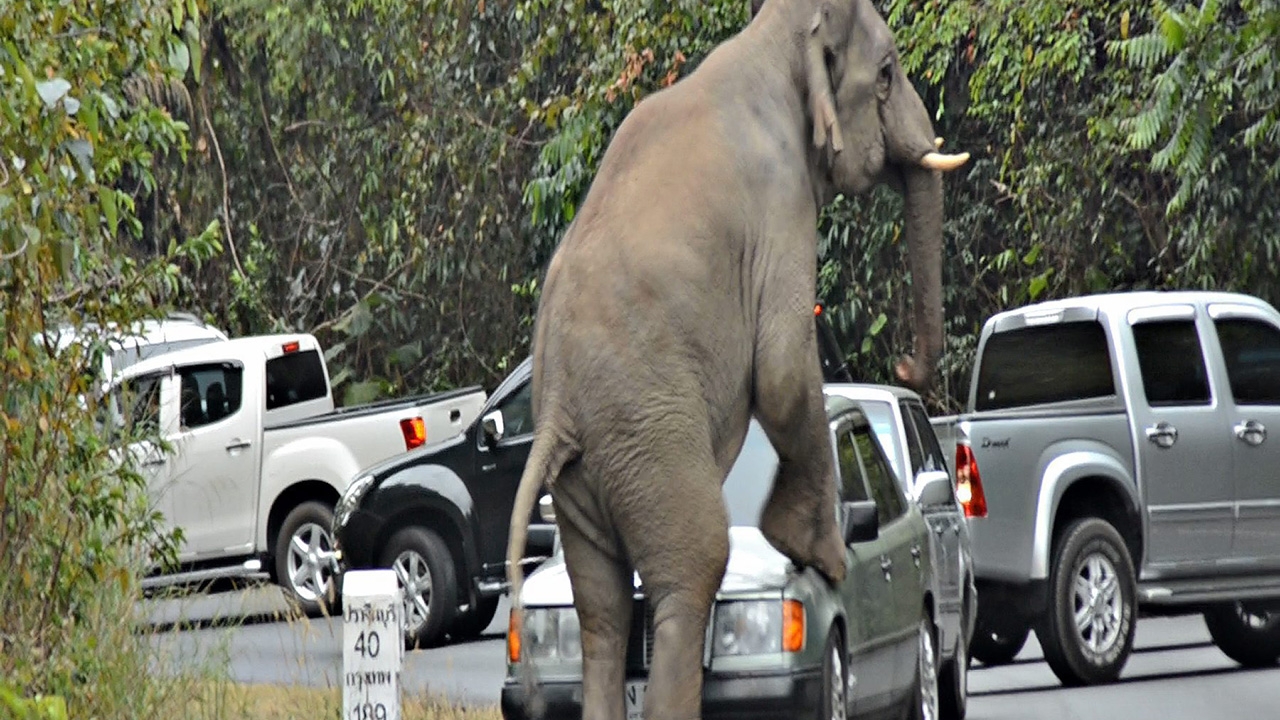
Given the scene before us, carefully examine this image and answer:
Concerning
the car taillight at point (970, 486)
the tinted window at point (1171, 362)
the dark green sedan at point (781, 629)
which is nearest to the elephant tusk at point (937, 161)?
the dark green sedan at point (781, 629)

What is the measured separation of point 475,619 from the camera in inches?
722

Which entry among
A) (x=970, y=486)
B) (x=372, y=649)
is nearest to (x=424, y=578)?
(x=970, y=486)

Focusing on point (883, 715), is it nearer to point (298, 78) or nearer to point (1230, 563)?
point (1230, 563)

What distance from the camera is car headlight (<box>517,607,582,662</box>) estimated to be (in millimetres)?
10383

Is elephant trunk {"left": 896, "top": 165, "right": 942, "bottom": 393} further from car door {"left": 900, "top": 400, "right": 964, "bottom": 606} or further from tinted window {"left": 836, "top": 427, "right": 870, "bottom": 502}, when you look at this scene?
car door {"left": 900, "top": 400, "right": 964, "bottom": 606}

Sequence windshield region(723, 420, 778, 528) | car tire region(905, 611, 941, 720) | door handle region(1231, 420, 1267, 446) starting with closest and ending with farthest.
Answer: windshield region(723, 420, 778, 528) < car tire region(905, 611, 941, 720) < door handle region(1231, 420, 1267, 446)

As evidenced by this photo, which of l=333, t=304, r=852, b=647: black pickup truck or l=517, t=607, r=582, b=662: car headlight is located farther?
l=333, t=304, r=852, b=647: black pickup truck

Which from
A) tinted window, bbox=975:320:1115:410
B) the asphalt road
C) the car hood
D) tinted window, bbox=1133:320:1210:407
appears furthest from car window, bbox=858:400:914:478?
the car hood

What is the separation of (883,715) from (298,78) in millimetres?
20599

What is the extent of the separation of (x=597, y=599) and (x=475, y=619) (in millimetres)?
10540

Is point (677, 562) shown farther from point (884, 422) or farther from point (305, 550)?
point (305, 550)

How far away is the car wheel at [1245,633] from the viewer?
16672 millimetres

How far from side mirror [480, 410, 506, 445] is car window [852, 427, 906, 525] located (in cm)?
568

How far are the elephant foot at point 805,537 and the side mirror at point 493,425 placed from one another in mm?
9429
